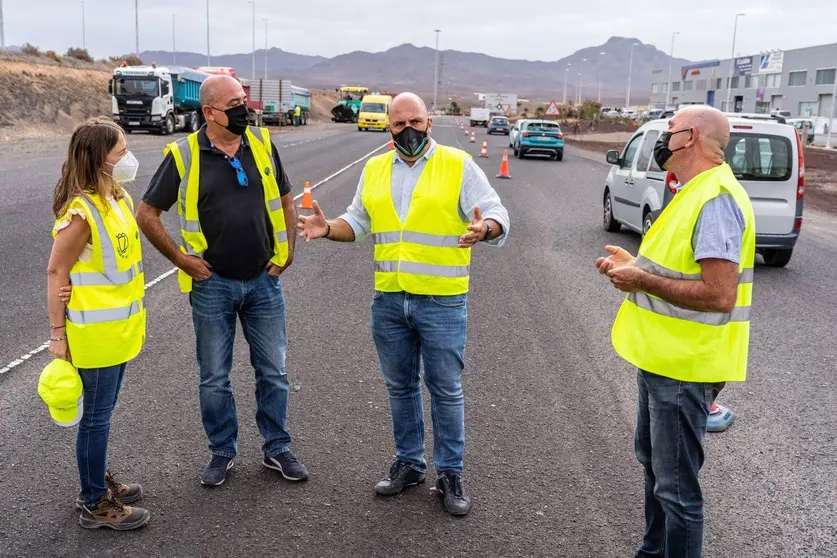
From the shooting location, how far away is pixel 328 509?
404cm

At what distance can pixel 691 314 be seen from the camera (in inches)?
124

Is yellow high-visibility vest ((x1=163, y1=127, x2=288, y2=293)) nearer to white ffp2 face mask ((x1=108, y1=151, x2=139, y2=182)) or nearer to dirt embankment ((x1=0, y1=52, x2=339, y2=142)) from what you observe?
white ffp2 face mask ((x1=108, y1=151, x2=139, y2=182))

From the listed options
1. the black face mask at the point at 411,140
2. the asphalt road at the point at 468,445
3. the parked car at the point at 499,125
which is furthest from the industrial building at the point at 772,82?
the black face mask at the point at 411,140

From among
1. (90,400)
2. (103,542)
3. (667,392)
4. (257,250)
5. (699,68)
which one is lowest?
(103,542)

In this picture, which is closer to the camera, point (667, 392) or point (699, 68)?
point (667, 392)

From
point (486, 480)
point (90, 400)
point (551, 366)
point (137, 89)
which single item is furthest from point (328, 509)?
point (137, 89)

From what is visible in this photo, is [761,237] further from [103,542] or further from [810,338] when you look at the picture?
[103,542]

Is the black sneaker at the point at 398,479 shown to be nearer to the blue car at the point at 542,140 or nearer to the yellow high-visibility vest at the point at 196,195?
the yellow high-visibility vest at the point at 196,195

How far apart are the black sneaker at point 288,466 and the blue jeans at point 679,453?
1.88 m

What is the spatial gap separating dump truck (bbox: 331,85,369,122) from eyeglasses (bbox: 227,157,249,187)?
80.0 metres

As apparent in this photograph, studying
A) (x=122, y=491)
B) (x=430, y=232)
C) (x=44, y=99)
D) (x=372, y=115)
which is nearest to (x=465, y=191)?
(x=430, y=232)

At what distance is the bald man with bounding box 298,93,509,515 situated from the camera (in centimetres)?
398

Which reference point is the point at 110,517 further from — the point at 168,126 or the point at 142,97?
the point at 168,126

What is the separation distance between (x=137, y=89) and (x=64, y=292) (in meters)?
37.9
